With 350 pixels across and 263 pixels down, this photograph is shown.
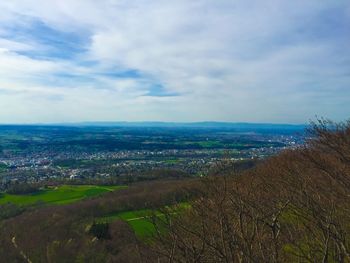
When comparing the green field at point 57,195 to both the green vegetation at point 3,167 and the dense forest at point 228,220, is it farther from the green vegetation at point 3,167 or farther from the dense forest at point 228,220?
the green vegetation at point 3,167

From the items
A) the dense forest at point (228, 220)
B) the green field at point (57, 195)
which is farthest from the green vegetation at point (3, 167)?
the dense forest at point (228, 220)

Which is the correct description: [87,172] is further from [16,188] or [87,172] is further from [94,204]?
[94,204]

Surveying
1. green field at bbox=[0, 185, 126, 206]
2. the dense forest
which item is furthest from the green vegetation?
the dense forest

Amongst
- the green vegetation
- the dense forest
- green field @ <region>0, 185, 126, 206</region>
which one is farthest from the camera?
the green vegetation

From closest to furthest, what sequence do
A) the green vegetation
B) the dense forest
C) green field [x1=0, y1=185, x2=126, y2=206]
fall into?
1. the dense forest
2. green field [x1=0, y1=185, x2=126, y2=206]
3. the green vegetation

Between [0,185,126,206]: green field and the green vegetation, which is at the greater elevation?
[0,185,126,206]: green field

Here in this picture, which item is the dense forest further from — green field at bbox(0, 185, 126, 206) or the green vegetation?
the green vegetation

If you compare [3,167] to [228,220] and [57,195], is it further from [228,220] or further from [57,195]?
[228,220]

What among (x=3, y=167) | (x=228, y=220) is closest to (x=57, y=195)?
(x=3, y=167)
